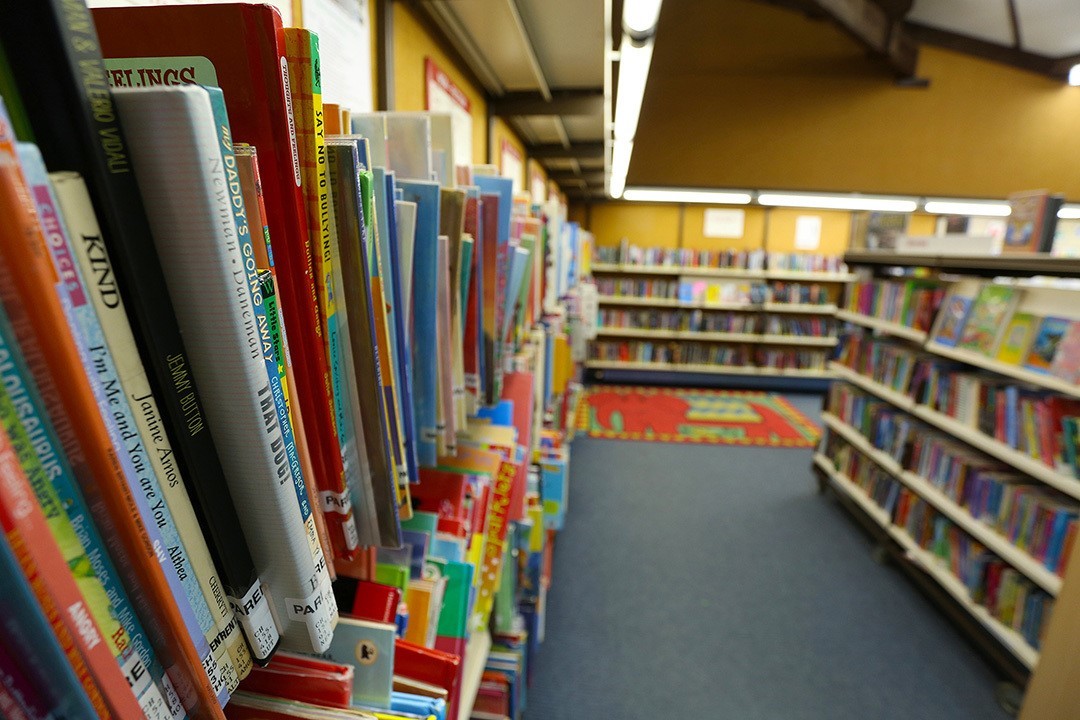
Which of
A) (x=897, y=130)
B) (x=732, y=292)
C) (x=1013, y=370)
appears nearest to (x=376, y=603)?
(x=1013, y=370)

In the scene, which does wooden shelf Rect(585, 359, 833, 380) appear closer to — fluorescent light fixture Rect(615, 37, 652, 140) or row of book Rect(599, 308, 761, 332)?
row of book Rect(599, 308, 761, 332)

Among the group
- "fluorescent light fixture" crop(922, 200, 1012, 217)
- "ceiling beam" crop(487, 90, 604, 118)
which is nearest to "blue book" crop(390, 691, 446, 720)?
"ceiling beam" crop(487, 90, 604, 118)

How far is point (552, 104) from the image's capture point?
2262mm

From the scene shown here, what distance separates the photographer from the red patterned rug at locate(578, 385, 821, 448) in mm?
4891

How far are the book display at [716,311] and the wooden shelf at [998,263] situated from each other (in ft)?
11.2

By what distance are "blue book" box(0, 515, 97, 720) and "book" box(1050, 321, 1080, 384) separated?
8.86 feet

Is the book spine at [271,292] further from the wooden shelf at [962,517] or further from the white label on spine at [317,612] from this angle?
the wooden shelf at [962,517]

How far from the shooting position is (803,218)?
671cm

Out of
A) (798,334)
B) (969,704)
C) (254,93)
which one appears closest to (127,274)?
(254,93)

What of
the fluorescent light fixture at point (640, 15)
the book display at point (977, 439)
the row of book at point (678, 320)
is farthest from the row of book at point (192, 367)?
the row of book at point (678, 320)

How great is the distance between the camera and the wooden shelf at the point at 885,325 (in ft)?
9.13

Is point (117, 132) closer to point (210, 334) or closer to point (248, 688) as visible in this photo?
A: point (210, 334)

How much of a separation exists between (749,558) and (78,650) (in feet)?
10.5

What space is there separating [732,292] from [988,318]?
4.37 m
